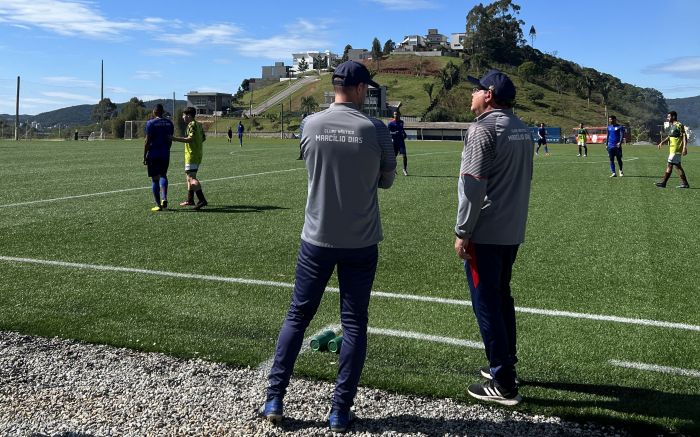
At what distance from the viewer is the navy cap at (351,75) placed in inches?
158

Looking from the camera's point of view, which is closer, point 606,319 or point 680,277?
point 606,319

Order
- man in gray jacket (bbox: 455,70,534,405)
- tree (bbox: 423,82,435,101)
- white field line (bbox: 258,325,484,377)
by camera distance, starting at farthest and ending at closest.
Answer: tree (bbox: 423,82,435,101)
white field line (bbox: 258,325,484,377)
man in gray jacket (bbox: 455,70,534,405)

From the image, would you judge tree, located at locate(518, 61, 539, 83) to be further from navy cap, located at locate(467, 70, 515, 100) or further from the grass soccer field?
navy cap, located at locate(467, 70, 515, 100)

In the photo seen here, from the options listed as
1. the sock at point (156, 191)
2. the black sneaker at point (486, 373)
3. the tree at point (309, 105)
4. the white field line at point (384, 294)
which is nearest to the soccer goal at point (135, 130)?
the tree at point (309, 105)

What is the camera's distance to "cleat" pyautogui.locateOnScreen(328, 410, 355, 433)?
407cm

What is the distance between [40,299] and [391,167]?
4447 millimetres

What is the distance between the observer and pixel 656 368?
5133 millimetres

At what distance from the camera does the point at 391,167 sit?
4.16 m

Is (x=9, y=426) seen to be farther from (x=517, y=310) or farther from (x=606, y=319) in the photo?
(x=606, y=319)

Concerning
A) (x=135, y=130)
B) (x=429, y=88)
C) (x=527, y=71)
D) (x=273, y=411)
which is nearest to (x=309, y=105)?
(x=429, y=88)

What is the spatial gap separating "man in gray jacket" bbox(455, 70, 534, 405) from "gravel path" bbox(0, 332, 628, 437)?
261 mm

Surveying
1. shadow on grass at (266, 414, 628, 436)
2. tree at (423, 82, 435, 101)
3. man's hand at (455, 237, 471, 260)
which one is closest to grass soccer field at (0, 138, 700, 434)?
shadow on grass at (266, 414, 628, 436)

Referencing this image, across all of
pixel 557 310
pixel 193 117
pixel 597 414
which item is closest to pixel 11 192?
pixel 193 117

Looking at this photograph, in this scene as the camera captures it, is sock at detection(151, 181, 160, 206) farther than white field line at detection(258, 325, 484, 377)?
Yes
